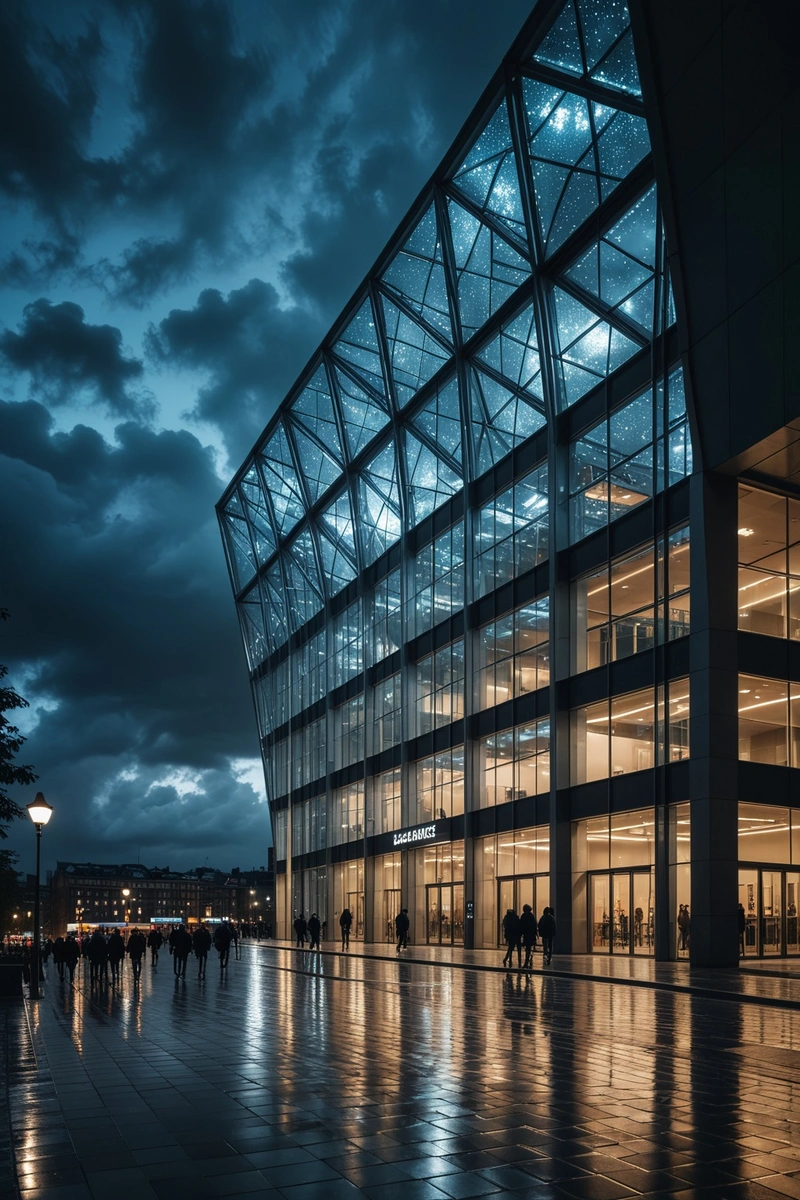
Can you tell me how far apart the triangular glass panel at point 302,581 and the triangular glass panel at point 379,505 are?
904 centimetres

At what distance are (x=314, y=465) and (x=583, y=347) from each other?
90.9ft

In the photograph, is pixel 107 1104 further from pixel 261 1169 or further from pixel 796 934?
pixel 796 934

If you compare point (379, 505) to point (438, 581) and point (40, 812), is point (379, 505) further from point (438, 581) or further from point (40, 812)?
point (40, 812)

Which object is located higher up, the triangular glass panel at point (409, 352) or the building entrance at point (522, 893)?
the triangular glass panel at point (409, 352)

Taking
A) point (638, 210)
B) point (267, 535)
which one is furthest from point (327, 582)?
point (638, 210)

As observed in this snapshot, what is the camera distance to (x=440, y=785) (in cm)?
4988

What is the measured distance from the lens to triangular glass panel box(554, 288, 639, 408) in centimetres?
3625

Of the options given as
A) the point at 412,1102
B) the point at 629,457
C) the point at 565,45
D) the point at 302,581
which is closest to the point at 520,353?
the point at 629,457

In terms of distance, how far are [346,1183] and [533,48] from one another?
3433 centimetres

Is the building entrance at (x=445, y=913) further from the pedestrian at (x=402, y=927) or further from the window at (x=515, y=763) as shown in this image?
the window at (x=515, y=763)

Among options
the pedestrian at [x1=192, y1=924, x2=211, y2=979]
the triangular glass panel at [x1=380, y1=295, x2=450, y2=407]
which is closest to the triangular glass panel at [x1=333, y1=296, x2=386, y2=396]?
the triangular glass panel at [x1=380, y1=295, x2=450, y2=407]

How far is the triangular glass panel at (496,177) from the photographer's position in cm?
3722

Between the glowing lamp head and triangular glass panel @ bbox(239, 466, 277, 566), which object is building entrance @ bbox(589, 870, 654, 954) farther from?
triangular glass panel @ bbox(239, 466, 277, 566)

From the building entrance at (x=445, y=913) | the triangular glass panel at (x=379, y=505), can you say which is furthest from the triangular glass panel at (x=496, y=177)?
the building entrance at (x=445, y=913)
